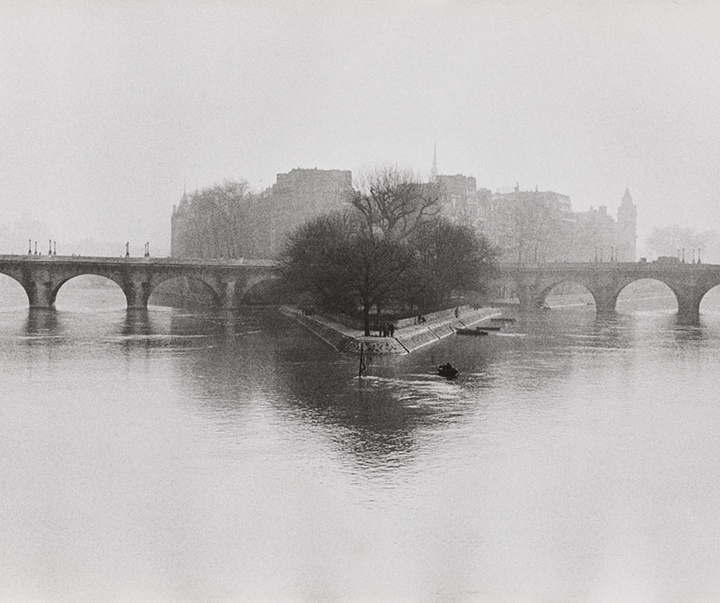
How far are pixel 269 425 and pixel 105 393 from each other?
11809 mm

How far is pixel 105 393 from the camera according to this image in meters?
41.0

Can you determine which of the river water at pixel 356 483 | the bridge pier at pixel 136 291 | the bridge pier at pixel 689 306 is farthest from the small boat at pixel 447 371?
the bridge pier at pixel 136 291

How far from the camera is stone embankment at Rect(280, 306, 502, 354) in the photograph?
58281 millimetres

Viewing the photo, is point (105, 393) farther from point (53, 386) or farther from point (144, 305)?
point (144, 305)

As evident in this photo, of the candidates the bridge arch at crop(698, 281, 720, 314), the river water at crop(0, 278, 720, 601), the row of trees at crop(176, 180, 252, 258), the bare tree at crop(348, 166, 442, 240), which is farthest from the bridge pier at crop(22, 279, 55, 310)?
the bridge arch at crop(698, 281, 720, 314)

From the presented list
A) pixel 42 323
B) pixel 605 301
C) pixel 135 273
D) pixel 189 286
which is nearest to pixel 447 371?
pixel 42 323

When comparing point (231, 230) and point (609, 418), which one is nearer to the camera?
point (609, 418)

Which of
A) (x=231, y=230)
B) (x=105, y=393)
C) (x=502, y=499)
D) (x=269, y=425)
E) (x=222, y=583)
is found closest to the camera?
(x=222, y=583)

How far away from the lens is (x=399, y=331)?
205ft

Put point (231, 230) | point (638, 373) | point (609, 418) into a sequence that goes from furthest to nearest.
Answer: point (231, 230) → point (638, 373) → point (609, 418)

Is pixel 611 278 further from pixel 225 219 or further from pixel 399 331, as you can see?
pixel 399 331

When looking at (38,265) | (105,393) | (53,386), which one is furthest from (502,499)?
(38,265)

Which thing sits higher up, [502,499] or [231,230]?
[231,230]

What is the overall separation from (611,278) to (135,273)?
59.8 metres
